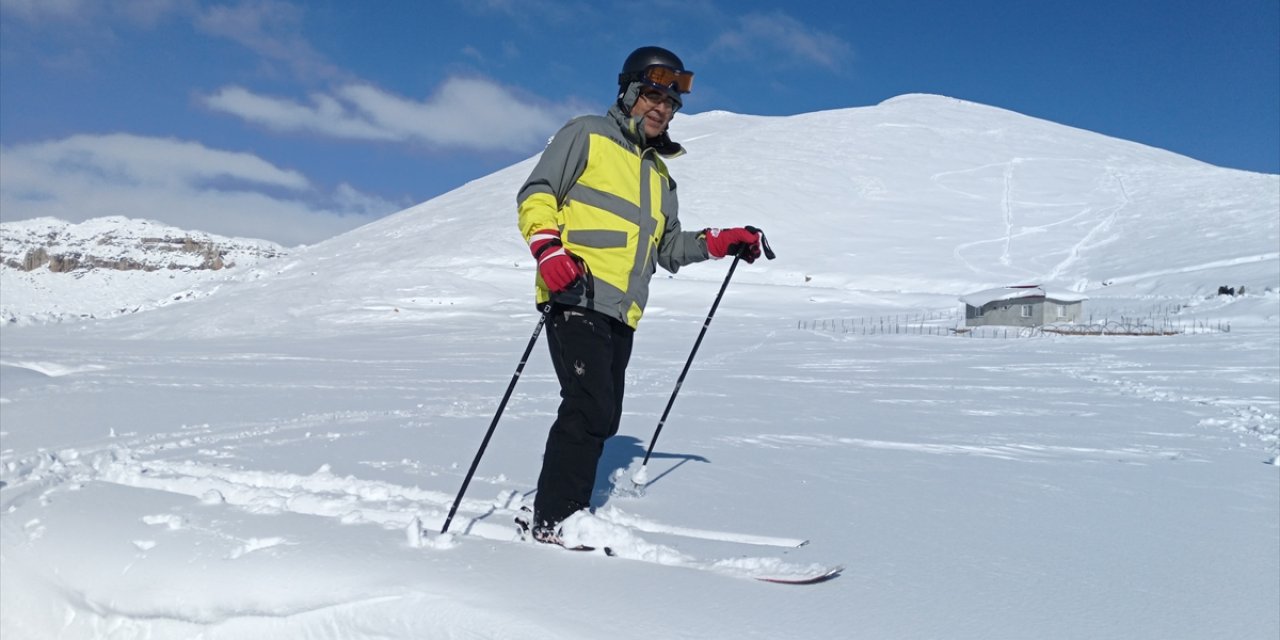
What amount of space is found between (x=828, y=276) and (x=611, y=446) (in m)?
35.4

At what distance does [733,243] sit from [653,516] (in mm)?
1335

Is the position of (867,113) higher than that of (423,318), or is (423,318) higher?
(867,113)

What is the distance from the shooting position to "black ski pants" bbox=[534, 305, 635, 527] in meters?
2.86

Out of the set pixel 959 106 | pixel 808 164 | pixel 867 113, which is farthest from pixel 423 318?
pixel 959 106

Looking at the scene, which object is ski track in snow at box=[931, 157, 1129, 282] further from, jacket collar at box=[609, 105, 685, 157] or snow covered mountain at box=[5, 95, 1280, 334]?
jacket collar at box=[609, 105, 685, 157]

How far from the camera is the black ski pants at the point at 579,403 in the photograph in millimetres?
2855

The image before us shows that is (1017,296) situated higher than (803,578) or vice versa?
(1017,296)

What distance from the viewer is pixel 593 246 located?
3.02 metres

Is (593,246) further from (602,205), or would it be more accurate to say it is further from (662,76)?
(662,76)

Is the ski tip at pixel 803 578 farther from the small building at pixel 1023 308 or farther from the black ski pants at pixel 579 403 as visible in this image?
the small building at pixel 1023 308

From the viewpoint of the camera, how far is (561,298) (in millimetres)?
2936

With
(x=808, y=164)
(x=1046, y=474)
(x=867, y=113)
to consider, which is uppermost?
(x=867, y=113)

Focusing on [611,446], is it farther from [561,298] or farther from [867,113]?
[867,113]

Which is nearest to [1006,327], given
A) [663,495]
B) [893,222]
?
[893,222]
